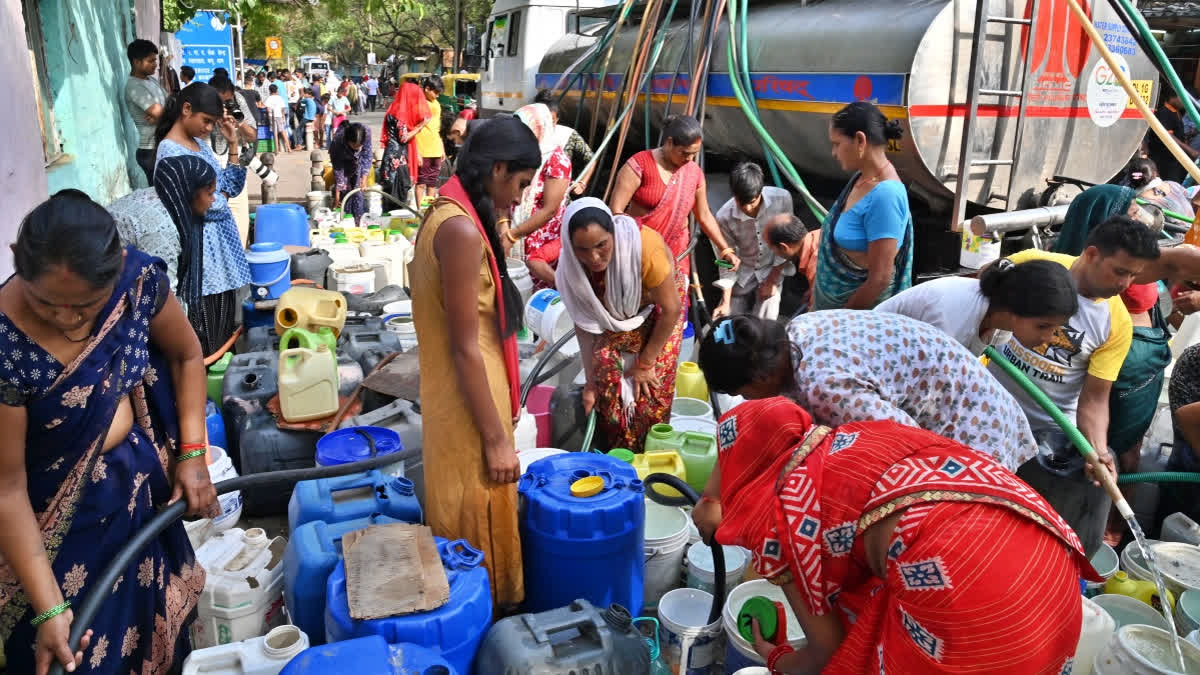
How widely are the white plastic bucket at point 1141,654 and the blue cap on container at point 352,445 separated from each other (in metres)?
2.23

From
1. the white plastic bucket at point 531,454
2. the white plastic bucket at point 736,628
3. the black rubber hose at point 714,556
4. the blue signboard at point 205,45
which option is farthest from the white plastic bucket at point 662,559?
the blue signboard at point 205,45

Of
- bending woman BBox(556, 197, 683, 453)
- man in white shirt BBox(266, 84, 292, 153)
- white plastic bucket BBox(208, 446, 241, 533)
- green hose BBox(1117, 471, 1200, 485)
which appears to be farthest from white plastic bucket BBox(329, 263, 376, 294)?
man in white shirt BBox(266, 84, 292, 153)

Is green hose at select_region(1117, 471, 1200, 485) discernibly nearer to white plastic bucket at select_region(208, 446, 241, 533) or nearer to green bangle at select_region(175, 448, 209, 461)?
green bangle at select_region(175, 448, 209, 461)

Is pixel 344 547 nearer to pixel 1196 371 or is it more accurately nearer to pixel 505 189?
pixel 505 189

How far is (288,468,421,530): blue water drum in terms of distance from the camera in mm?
2539

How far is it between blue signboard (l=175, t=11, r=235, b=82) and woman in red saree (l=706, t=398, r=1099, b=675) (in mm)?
16438

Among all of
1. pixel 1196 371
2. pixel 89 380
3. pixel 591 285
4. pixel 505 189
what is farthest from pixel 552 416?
pixel 1196 371

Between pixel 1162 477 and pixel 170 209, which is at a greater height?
pixel 170 209

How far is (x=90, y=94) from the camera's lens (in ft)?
23.8

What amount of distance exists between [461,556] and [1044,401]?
1915mm

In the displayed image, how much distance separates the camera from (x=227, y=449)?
3.68 meters

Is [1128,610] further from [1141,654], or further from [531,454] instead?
[531,454]

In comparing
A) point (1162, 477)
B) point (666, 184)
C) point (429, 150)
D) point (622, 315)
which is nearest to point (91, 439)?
point (622, 315)

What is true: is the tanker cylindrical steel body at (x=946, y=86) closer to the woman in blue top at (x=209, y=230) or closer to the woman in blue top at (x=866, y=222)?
the woman in blue top at (x=866, y=222)
